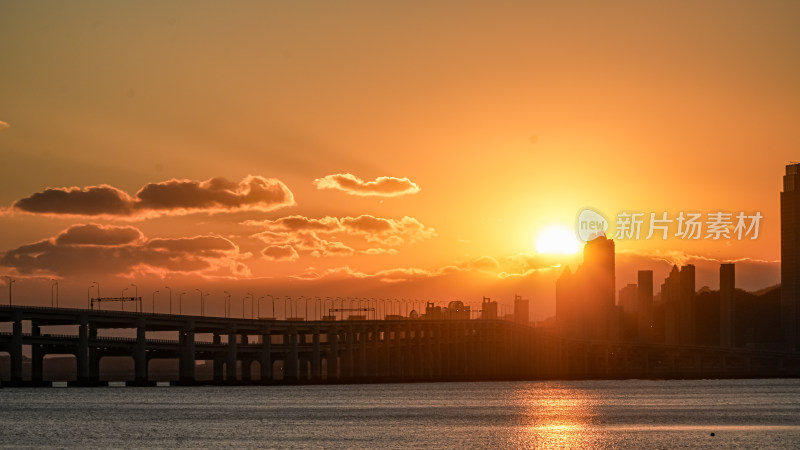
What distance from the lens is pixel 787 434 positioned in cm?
10719

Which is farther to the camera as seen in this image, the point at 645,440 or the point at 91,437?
the point at 91,437

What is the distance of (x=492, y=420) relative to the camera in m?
130

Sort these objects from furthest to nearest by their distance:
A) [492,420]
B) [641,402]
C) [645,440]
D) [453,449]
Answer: [641,402], [492,420], [645,440], [453,449]

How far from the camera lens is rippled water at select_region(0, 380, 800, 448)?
9888cm

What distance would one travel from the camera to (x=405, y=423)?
125000mm

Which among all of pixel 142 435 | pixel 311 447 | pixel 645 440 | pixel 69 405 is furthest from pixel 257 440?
pixel 69 405

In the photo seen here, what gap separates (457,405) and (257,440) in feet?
248

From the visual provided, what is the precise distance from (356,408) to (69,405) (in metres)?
49.6

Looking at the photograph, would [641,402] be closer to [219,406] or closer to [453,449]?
[219,406]

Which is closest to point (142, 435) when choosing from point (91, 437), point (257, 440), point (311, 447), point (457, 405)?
point (91, 437)

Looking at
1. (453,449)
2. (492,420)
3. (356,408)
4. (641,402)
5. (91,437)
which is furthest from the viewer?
(641,402)

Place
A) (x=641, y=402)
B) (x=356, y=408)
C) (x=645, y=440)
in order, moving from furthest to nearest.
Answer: (x=641, y=402)
(x=356, y=408)
(x=645, y=440)

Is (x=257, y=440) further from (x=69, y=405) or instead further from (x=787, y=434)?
(x=69, y=405)

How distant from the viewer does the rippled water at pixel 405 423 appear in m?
98.9
